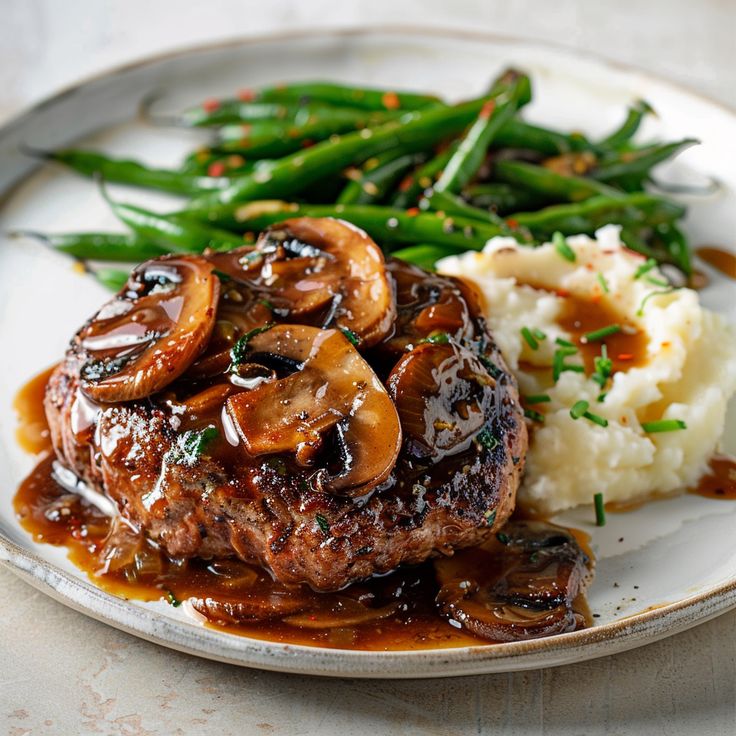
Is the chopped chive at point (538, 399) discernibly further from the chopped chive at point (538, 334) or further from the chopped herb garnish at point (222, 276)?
the chopped herb garnish at point (222, 276)

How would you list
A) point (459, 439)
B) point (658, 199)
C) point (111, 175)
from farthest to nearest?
point (111, 175)
point (658, 199)
point (459, 439)

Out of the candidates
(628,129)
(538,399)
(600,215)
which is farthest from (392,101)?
(538,399)

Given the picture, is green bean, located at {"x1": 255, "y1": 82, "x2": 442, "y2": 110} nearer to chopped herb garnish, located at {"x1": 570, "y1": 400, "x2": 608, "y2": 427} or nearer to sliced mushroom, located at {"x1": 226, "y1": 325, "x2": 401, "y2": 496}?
chopped herb garnish, located at {"x1": 570, "y1": 400, "x2": 608, "y2": 427}

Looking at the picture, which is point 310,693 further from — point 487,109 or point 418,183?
point 487,109

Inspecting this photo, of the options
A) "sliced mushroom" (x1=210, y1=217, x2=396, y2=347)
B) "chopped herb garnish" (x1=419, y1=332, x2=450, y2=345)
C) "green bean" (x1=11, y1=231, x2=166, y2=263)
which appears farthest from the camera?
"green bean" (x1=11, y1=231, x2=166, y2=263)

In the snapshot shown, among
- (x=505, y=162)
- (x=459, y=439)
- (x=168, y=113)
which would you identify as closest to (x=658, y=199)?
(x=505, y=162)

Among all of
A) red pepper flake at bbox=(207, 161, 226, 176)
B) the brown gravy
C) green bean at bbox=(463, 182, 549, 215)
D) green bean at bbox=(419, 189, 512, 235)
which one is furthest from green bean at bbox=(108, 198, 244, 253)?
the brown gravy

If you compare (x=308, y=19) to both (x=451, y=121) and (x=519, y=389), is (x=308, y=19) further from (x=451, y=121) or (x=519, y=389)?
(x=519, y=389)
